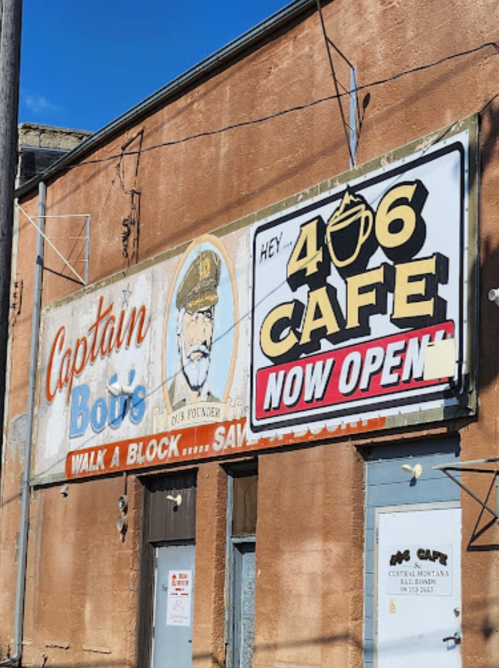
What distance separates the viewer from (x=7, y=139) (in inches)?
459

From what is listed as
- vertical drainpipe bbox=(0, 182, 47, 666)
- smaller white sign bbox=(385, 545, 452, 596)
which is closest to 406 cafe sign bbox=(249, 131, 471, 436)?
smaller white sign bbox=(385, 545, 452, 596)

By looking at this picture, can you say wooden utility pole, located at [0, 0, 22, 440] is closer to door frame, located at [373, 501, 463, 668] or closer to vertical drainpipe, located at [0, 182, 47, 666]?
door frame, located at [373, 501, 463, 668]

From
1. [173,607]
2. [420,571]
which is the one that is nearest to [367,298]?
[420,571]

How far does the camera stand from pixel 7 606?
61.5 ft

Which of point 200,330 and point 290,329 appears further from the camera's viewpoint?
point 200,330

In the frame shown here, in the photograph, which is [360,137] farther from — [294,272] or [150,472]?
[150,472]

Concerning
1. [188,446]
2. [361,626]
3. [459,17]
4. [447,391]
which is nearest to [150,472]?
[188,446]

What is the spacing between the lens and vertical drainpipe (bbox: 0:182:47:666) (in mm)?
18141

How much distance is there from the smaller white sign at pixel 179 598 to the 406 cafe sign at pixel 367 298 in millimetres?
2556

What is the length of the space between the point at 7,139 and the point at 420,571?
5.95 m

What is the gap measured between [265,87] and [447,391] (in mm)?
5432

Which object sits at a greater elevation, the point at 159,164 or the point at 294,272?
the point at 159,164

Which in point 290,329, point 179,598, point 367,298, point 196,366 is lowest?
point 179,598

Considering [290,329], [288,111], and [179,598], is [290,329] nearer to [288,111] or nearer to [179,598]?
[288,111]
